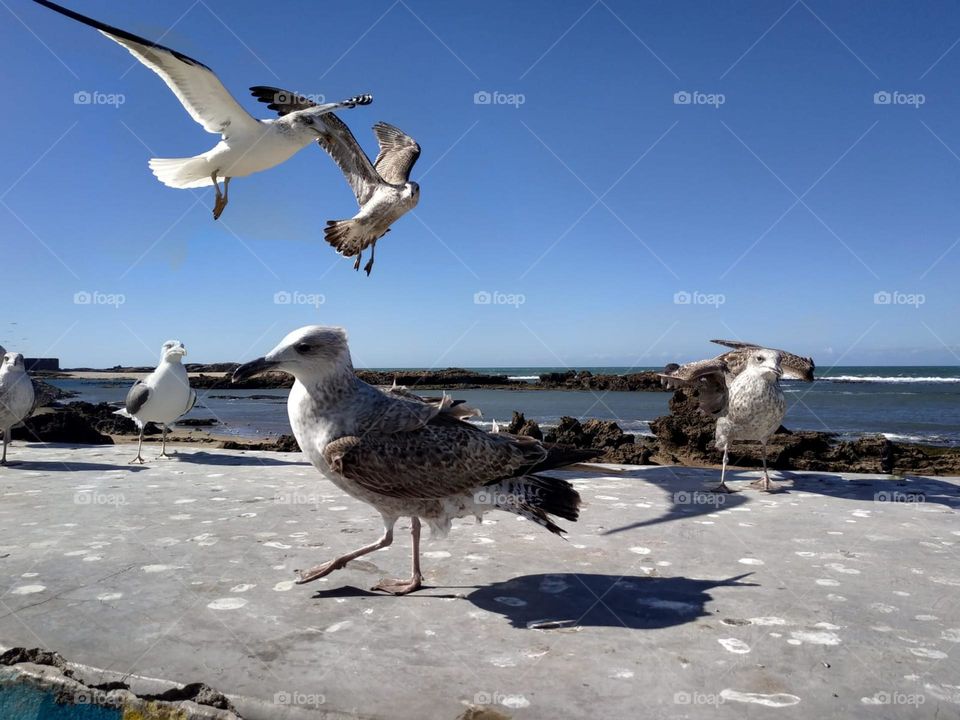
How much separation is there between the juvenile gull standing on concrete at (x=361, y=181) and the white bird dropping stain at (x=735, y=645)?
11.9 ft

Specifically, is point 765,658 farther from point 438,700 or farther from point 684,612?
point 438,700

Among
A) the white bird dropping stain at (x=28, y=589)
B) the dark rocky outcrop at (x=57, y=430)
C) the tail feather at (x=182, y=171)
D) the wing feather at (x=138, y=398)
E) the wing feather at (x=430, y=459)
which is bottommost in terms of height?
the dark rocky outcrop at (x=57, y=430)

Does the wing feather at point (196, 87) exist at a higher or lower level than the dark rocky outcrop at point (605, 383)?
higher

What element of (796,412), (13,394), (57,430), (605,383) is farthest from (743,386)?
(605,383)

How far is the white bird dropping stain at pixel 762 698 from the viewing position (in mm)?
2705

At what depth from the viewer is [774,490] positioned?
24.0 ft

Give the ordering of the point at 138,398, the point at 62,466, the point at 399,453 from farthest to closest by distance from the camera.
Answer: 1. the point at 138,398
2. the point at 62,466
3. the point at 399,453

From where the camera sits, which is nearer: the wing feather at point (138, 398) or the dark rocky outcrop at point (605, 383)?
the wing feather at point (138, 398)

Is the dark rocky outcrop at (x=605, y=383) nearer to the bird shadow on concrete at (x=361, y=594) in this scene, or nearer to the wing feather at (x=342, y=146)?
the wing feather at (x=342, y=146)

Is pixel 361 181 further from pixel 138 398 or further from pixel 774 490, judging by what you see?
pixel 138 398

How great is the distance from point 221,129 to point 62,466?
5439 mm

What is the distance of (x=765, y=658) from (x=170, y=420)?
29.9 feet

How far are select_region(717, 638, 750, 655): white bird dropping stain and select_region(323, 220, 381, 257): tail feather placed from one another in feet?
12.4

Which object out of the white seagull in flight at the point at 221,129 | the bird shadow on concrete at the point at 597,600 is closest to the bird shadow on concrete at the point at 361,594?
the bird shadow on concrete at the point at 597,600
